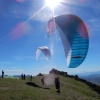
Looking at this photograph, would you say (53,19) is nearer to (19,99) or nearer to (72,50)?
(72,50)

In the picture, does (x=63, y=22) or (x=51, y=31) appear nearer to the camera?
(x=63, y=22)

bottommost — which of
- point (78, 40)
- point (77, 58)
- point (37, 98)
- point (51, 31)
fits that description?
point (37, 98)

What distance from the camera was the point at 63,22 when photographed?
2477cm

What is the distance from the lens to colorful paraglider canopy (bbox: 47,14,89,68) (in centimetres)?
2388

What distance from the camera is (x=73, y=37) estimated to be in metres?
24.5

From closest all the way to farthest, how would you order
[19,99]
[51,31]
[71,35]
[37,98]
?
1. [19,99]
2. [37,98]
3. [71,35]
4. [51,31]

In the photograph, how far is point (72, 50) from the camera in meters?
24.7

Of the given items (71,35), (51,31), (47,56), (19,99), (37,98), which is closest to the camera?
(19,99)

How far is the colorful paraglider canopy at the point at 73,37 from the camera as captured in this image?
2388cm

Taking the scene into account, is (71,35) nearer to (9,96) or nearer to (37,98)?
(37,98)

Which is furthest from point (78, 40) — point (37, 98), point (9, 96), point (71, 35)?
point (9, 96)

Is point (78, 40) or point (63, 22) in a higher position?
point (63, 22)

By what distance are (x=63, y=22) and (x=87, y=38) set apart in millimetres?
3737

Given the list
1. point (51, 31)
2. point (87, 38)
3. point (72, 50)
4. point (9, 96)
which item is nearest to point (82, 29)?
point (87, 38)
